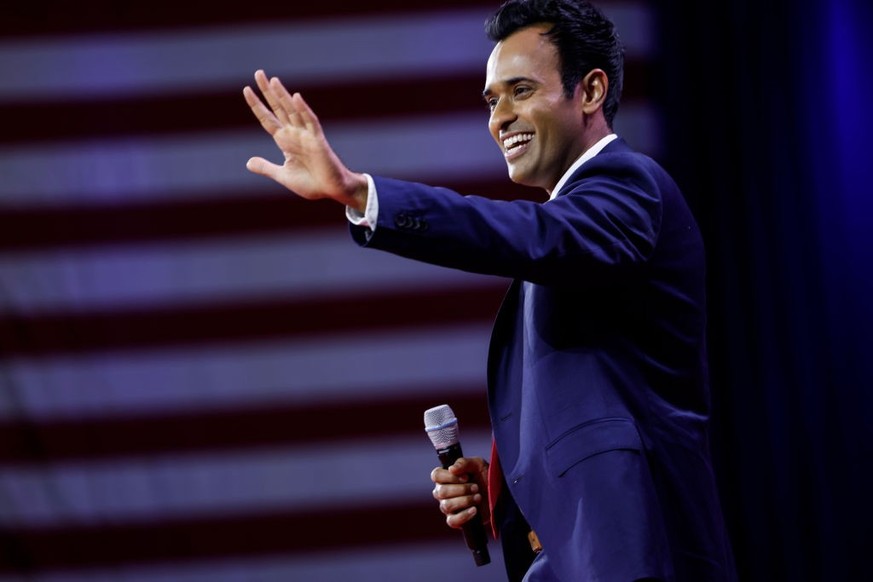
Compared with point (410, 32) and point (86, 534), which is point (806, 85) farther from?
point (86, 534)

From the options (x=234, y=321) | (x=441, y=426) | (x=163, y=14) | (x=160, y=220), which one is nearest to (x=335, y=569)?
(x=234, y=321)

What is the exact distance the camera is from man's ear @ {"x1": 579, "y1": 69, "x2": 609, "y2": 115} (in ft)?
4.64

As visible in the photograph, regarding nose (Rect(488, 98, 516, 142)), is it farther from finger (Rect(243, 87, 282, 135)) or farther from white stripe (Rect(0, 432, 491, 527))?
white stripe (Rect(0, 432, 491, 527))

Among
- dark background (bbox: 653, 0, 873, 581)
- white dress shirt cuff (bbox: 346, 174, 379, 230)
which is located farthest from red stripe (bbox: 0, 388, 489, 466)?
white dress shirt cuff (bbox: 346, 174, 379, 230)

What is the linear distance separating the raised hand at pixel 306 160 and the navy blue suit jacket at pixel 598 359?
33 millimetres

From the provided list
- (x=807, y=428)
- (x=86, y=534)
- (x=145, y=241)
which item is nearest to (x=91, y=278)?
(x=145, y=241)

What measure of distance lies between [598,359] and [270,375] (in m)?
1.64

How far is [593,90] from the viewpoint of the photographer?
1427 mm

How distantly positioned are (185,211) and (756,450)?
1547 millimetres

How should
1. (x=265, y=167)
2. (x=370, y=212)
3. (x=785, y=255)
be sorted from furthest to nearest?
1. (x=785, y=255)
2. (x=265, y=167)
3. (x=370, y=212)

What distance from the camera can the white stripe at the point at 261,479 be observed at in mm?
2668

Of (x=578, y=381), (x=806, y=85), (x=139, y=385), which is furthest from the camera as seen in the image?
(x=139, y=385)

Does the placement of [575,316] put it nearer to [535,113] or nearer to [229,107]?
[535,113]

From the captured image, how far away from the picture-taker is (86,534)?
2.70 metres
